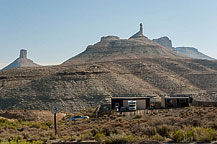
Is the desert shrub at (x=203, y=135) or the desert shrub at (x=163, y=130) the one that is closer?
the desert shrub at (x=203, y=135)

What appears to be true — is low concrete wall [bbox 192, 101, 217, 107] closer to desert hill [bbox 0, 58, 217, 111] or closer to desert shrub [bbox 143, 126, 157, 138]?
desert shrub [bbox 143, 126, 157, 138]

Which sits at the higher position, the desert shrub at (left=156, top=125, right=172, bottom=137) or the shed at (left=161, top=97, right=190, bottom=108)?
the shed at (left=161, top=97, right=190, bottom=108)

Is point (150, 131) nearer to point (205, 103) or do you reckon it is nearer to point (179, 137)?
point (179, 137)

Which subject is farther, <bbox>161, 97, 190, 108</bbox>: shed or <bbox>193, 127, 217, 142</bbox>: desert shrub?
<bbox>161, 97, 190, 108</bbox>: shed

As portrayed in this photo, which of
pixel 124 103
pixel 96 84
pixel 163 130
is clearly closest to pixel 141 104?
pixel 124 103

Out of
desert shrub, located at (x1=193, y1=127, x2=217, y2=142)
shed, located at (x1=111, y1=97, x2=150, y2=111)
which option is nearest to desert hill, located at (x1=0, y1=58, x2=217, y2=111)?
shed, located at (x1=111, y1=97, x2=150, y2=111)

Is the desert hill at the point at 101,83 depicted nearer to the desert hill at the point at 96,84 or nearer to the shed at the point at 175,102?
the desert hill at the point at 96,84

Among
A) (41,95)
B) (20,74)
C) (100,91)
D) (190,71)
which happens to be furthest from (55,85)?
(190,71)

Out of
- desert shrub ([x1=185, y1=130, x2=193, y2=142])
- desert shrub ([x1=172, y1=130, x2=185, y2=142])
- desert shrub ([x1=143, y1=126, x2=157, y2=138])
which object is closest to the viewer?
desert shrub ([x1=185, y1=130, x2=193, y2=142])

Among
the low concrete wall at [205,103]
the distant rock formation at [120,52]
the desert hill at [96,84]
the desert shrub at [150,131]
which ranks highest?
the distant rock formation at [120,52]

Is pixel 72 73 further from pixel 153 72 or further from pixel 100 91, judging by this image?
pixel 153 72

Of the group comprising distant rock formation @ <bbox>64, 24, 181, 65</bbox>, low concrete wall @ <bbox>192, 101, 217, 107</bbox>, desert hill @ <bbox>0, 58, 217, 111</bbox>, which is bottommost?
low concrete wall @ <bbox>192, 101, 217, 107</bbox>

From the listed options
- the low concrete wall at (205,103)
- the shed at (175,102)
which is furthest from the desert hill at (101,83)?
the low concrete wall at (205,103)

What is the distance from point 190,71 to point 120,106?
68.0m
